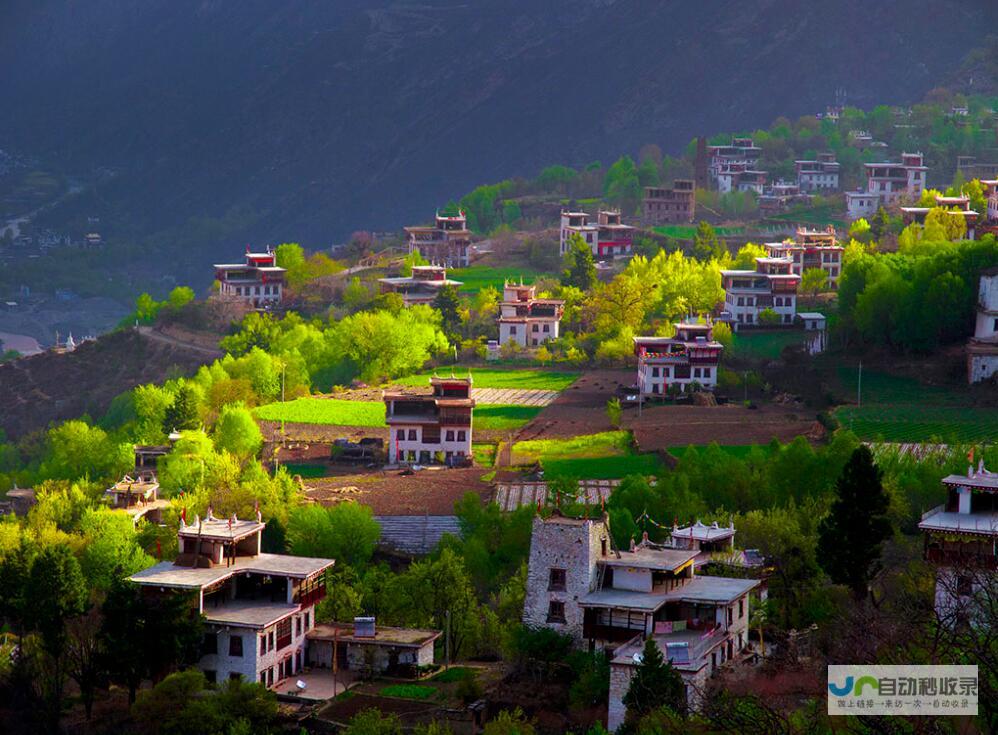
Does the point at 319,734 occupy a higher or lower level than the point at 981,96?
lower

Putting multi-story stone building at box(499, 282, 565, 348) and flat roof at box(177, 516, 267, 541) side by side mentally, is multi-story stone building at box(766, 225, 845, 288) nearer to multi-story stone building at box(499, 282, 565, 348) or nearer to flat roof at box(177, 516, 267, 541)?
multi-story stone building at box(499, 282, 565, 348)

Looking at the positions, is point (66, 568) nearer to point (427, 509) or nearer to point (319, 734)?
point (319, 734)

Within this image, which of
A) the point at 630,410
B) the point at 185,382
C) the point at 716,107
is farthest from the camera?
the point at 716,107

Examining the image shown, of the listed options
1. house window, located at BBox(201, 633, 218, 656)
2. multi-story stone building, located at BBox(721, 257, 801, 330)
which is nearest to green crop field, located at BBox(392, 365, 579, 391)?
multi-story stone building, located at BBox(721, 257, 801, 330)

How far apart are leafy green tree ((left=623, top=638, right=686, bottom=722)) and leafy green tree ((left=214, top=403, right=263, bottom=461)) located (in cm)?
3627

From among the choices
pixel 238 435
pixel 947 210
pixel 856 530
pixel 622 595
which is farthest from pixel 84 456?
pixel 947 210

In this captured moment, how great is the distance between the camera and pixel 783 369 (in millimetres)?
73625

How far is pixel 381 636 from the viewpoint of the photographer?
39344 mm

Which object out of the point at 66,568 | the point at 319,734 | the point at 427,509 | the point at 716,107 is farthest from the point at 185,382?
the point at 716,107

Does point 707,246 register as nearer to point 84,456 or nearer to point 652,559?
point 84,456

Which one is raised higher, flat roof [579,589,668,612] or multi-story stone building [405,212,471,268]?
multi-story stone building [405,212,471,268]

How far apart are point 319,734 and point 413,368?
167 feet

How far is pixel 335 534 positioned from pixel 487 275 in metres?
57.2

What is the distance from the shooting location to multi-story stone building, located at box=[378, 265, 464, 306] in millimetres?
98000
